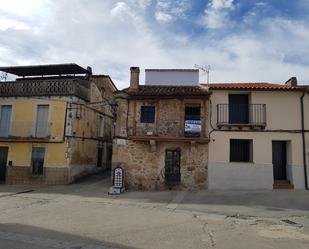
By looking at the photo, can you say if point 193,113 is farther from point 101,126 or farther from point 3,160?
point 3,160

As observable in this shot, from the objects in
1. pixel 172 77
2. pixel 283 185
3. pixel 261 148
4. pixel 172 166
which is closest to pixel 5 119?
pixel 172 77

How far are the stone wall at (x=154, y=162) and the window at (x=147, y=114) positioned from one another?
4.32ft

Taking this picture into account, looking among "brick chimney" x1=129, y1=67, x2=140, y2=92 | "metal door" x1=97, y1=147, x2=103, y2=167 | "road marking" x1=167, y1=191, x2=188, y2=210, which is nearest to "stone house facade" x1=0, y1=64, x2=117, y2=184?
"metal door" x1=97, y1=147, x2=103, y2=167

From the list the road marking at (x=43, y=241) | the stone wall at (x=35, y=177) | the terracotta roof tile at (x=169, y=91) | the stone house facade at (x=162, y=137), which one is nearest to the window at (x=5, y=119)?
the stone wall at (x=35, y=177)

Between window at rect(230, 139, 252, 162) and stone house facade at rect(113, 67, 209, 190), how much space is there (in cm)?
164

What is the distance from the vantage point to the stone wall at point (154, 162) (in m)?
17.6

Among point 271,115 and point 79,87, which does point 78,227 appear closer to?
point 271,115

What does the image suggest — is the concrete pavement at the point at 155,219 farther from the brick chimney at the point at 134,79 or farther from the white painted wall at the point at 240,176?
the brick chimney at the point at 134,79

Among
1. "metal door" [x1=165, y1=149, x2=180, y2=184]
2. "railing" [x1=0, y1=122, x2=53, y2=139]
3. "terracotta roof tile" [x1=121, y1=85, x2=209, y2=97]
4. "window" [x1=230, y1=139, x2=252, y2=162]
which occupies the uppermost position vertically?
"terracotta roof tile" [x1=121, y1=85, x2=209, y2=97]

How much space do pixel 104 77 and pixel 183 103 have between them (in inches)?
399

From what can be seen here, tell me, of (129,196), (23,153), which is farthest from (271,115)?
(23,153)

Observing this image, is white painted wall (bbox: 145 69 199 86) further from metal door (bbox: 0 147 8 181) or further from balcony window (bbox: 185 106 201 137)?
metal door (bbox: 0 147 8 181)

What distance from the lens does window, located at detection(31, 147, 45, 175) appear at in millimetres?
20891

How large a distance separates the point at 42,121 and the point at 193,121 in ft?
32.7
